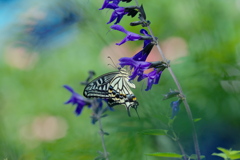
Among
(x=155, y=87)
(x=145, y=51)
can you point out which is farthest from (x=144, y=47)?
(x=155, y=87)

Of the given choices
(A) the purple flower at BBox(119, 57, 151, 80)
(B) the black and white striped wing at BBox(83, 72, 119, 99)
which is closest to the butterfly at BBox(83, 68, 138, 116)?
(B) the black and white striped wing at BBox(83, 72, 119, 99)

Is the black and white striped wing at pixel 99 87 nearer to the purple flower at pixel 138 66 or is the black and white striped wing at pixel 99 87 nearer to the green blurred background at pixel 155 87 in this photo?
the green blurred background at pixel 155 87

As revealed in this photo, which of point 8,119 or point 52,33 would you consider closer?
point 52,33

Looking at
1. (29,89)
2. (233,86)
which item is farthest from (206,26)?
(29,89)

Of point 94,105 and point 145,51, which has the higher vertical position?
point 145,51

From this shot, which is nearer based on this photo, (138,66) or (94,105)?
(138,66)

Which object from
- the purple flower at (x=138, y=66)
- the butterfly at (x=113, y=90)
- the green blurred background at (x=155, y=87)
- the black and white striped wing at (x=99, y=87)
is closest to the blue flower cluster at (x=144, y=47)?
the purple flower at (x=138, y=66)

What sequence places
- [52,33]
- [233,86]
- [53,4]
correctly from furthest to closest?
[53,4], [52,33], [233,86]

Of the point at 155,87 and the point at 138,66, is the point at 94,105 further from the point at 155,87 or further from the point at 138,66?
the point at 138,66

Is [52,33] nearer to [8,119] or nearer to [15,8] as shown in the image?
[15,8]
